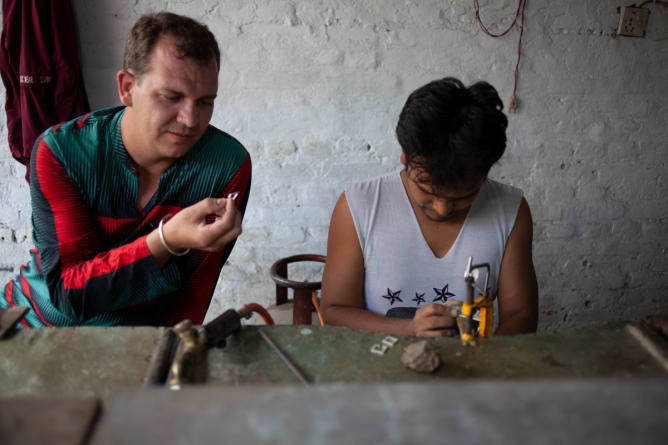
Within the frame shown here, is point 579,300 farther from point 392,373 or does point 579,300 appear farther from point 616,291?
point 392,373

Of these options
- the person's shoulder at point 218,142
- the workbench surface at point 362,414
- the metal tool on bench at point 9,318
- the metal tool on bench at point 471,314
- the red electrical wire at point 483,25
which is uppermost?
the red electrical wire at point 483,25

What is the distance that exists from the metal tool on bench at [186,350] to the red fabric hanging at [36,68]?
5.54ft

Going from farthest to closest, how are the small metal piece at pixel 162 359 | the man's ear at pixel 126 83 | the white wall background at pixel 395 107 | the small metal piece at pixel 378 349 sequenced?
the white wall background at pixel 395 107, the man's ear at pixel 126 83, the small metal piece at pixel 378 349, the small metal piece at pixel 162 359

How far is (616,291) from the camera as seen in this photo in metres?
3.05

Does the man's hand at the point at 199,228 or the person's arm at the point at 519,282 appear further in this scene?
the person's arm at the point at 519,282

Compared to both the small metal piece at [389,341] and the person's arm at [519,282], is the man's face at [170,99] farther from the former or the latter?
the person's arm at [519,282]

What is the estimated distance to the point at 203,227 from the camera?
4.17ft

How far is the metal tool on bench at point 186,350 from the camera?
0.99 m

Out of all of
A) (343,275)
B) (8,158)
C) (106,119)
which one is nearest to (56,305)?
(106,119)

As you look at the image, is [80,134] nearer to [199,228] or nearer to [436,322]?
[199,228]

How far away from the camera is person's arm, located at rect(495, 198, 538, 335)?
5.16ft

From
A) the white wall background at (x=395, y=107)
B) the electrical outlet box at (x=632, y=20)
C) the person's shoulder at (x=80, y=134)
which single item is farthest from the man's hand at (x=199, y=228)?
the electrical outlet box at (x=632, y=20)

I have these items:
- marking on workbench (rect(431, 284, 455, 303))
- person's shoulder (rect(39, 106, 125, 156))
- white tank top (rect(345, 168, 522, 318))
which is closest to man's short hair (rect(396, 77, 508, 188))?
white tank top (rect(345, 168, 522, 318))

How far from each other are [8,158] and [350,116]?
1.80 meters
